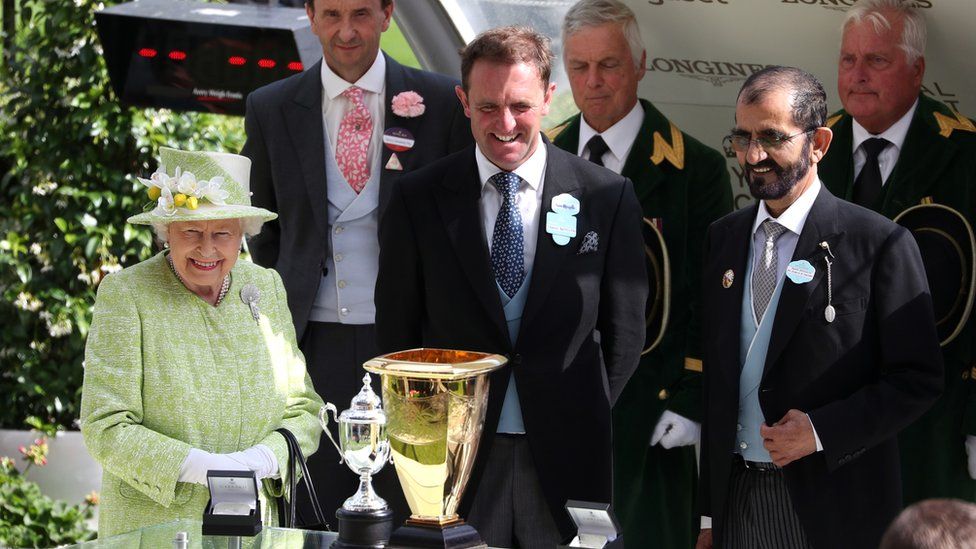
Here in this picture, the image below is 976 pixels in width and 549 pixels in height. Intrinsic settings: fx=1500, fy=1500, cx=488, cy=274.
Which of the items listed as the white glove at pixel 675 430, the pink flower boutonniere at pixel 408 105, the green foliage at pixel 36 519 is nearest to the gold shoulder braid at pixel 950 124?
the white glove at pixel 675 430

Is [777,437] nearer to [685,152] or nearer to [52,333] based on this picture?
[685,152]

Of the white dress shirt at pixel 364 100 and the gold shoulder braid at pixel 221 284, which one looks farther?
the white dress shirt at pixel 364 100

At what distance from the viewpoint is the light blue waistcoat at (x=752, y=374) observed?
149 inches

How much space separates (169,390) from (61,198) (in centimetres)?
416

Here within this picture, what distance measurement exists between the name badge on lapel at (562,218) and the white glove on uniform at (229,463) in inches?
34.9

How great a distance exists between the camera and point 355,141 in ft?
15.6

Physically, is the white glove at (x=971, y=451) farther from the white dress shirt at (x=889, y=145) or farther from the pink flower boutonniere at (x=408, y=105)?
the pink flower boutonniere at (x=408, y=105)

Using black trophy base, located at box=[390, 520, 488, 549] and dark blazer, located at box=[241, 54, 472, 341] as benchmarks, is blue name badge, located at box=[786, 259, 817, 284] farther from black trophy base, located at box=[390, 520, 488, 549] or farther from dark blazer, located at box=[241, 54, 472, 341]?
dark blazer, located at box=[241, 54, 472, 341]

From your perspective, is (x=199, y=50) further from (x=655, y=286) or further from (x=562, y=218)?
(x=562, y=218)

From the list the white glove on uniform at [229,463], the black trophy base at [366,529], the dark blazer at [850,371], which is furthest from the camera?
the dark blazer at [850,371]

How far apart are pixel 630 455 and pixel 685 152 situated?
0.97 m

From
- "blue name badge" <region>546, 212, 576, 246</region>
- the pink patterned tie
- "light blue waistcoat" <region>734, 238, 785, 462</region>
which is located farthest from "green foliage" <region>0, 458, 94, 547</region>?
"light blue waistcoat" <region>734, 238, 785, 462</region>

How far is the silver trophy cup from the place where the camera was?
10.1 ft

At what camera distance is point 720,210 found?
4.72 metres
